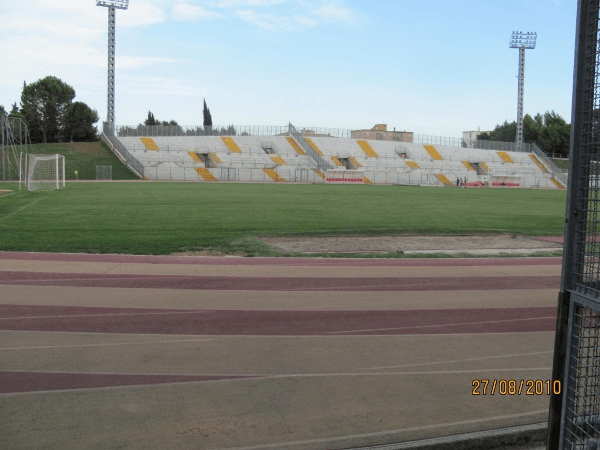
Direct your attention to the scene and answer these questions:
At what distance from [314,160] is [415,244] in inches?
2228

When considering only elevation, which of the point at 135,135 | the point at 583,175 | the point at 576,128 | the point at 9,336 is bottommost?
the point at 9,336

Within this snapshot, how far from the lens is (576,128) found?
307 cm

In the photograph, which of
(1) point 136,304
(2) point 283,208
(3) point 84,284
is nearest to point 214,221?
(2) point 283,208

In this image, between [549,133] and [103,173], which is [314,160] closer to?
[103,173]

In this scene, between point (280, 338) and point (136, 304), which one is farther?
point (136, 304)

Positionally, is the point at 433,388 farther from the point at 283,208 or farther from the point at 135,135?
the point at 135,135

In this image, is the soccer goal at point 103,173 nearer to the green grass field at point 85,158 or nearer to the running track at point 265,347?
the green grass field at point 85,158

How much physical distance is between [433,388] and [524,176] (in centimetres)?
7241

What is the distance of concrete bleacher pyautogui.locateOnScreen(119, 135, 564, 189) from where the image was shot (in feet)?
207

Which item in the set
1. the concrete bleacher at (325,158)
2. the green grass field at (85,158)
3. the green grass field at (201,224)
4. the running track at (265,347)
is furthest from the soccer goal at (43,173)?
the running track at (265,347)

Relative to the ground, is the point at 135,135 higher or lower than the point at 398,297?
higher

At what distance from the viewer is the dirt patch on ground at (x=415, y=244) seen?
12547 mm

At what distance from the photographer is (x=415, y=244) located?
1345 centimetres

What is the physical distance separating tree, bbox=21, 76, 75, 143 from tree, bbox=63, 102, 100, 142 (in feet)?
5.69
